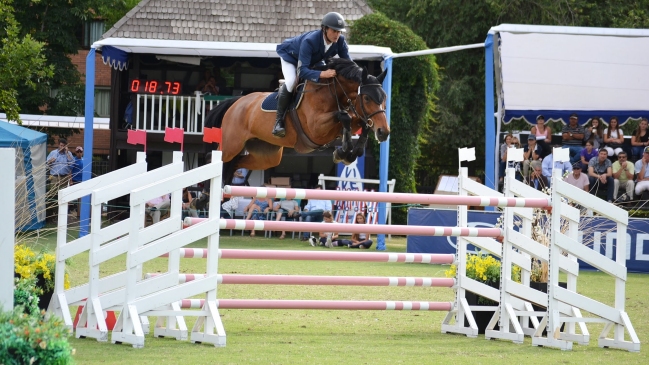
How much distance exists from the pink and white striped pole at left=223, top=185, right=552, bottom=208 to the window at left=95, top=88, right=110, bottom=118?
24.9 m

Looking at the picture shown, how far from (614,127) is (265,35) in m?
8.36

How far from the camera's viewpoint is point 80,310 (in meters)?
6.75

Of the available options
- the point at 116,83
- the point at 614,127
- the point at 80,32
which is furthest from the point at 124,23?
the point at 614,127

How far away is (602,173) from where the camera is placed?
15.4 metres

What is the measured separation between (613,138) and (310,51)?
33.9ft


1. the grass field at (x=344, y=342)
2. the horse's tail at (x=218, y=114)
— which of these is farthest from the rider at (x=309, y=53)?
the grass field at (x=344, y=342)

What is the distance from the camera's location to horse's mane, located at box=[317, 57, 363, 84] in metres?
7.21

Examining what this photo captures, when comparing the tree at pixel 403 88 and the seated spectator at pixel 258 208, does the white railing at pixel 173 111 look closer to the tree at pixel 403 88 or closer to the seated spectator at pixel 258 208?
the seated spectator at pixel 258 208

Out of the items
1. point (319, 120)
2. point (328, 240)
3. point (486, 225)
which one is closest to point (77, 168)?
point (328, 240)

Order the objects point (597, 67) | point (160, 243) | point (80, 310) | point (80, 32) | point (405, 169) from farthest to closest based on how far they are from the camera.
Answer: point (80, 32) → point (405, 169) → point (597, 67) → point (80, 310) → point (160, 243)

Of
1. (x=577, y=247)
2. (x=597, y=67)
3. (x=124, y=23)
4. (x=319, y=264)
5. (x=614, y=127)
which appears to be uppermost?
(x=124, y=23)

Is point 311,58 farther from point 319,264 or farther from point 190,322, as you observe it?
point 319,264

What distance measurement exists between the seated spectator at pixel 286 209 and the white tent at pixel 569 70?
429 centimetres

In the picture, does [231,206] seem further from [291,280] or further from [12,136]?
[291,280]
